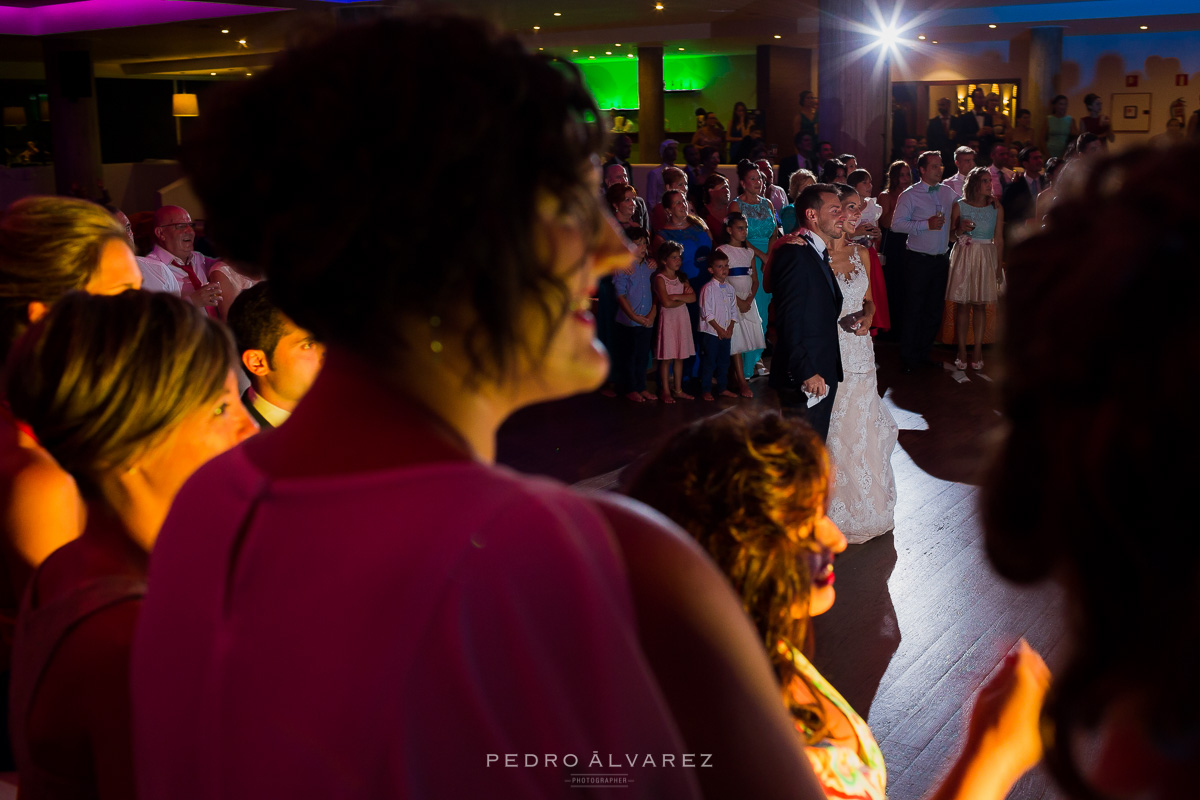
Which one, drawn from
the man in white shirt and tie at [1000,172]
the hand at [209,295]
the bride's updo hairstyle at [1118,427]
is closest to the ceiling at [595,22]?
the man in white shirt and tie at [1000,172]

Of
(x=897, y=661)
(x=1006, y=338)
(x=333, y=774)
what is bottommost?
(x=897, y=661)

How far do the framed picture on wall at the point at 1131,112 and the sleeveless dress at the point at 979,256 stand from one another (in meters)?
11.4

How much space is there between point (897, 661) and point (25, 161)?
17.9 metres

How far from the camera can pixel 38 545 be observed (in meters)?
1.63

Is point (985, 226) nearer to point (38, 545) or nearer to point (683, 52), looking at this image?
point (38, 545)

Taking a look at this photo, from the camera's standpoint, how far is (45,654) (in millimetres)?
1013

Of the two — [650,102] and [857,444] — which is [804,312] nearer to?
[857,444]

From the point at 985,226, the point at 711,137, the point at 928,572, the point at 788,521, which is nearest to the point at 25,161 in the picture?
the point at 711,137

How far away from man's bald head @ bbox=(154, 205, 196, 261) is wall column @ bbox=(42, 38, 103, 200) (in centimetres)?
1084

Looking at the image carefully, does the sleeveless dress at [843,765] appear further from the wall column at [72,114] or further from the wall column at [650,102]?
the wall column at [650,102]

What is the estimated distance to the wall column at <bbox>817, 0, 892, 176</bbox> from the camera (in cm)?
1009

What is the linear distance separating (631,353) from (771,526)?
5.48 metres

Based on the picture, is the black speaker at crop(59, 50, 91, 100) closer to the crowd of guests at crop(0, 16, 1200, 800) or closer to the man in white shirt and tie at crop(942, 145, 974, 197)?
the man in white shirt and tie at crop(942, 145, 974, 197)

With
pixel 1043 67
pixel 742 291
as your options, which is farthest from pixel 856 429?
pixel 1043 67
